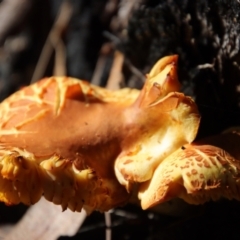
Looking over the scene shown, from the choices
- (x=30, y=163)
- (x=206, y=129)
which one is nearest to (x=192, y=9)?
(x=206, y=129)

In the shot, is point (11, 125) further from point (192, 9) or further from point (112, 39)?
point (112, 39)

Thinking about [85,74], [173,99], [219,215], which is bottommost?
[219,215]

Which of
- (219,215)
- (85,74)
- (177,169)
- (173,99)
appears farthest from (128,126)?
(85,74)

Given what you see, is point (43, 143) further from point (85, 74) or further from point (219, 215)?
point (85, 74)

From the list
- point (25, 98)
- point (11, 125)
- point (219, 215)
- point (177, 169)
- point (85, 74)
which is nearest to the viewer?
point (177, 169)

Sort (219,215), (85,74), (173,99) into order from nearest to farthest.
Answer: (173,99)
(219,215)
(85,74)

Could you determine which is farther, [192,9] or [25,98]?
[192,9]

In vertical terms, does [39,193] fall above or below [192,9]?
below

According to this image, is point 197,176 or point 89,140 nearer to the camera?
point 197,176
